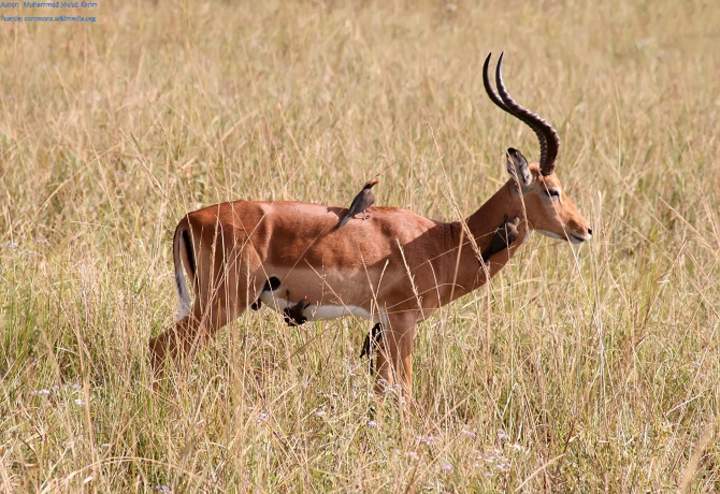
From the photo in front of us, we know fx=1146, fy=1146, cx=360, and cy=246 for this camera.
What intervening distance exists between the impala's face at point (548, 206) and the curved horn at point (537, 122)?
0.18ft

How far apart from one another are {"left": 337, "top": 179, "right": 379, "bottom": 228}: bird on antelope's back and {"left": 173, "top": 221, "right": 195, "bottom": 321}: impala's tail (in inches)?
23.5

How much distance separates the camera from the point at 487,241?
15.8ft

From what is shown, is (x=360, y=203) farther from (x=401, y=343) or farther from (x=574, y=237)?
(x=574, y=237)

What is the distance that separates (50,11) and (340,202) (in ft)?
16.7

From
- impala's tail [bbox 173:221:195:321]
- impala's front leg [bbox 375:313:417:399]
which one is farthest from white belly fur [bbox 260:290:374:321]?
impala's tail [bbox 173:221:195:321]

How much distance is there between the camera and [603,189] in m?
6.69

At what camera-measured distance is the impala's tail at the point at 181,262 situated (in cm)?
441

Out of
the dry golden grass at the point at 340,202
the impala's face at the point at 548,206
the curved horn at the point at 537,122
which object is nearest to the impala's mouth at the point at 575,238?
the impala's face at the point at 548,206

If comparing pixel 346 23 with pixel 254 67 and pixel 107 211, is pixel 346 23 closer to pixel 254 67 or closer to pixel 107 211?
pixel 254 67

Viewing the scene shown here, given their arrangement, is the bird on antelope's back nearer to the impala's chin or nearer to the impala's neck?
the impala's neck

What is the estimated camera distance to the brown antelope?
439 cm

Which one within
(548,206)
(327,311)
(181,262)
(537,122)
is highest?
(537,122)

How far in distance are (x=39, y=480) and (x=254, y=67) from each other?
233 inches

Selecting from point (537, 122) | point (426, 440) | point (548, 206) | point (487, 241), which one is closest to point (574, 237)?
point (548, 206)
